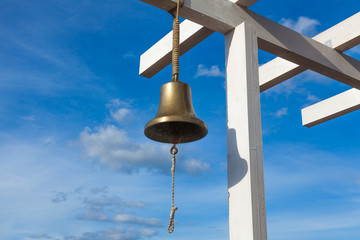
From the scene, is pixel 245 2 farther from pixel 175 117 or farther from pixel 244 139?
pixel 175 117

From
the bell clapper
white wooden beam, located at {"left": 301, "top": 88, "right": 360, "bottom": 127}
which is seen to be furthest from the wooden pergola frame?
white wooden beam, located at {"left": 301, "top": 88, "right": 360, "bottom": 127}

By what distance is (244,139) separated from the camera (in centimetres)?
286

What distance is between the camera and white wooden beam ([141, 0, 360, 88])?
3137 millimetres

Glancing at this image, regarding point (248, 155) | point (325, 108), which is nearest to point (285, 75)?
point (325, 108)

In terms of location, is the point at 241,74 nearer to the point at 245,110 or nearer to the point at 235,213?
the point at 245,110

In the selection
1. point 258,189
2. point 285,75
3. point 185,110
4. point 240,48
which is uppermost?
point 285,75

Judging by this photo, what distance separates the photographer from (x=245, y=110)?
9.63 feet

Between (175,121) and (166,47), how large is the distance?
1.50 meters

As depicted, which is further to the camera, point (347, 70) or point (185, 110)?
Answer: point (347, 70)

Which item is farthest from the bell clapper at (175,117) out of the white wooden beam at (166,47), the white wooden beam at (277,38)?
the white wooden beam at (166,47)

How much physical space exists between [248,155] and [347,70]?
2.02 metres

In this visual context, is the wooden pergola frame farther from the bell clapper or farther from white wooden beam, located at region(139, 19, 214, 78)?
the bell clapper

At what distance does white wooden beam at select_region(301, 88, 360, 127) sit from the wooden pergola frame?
114cm

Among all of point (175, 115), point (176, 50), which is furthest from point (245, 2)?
point (175, 115)
